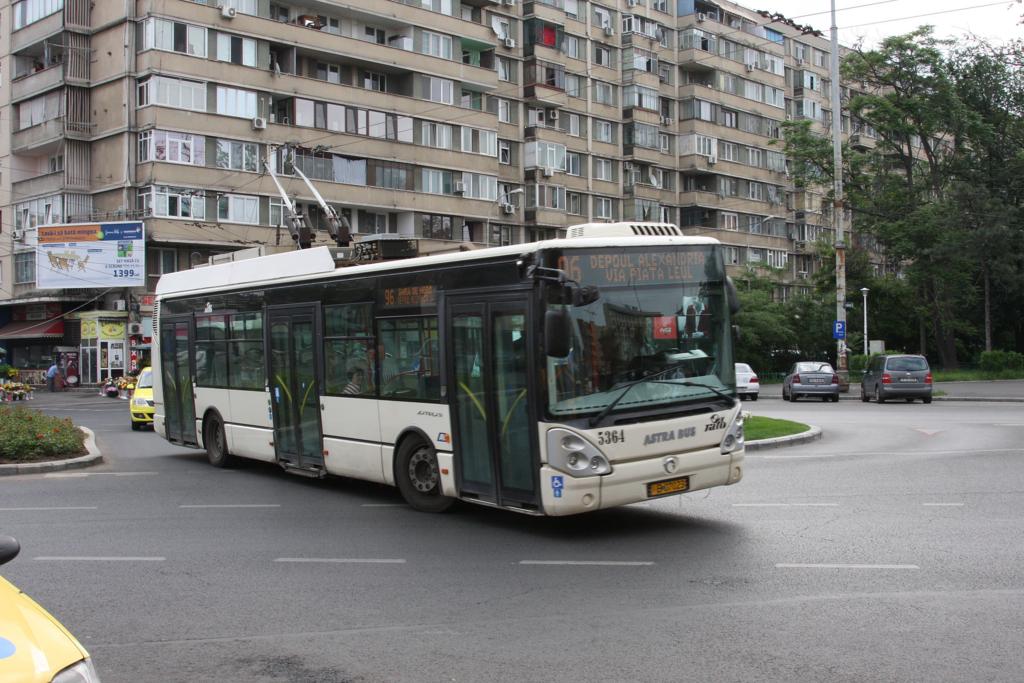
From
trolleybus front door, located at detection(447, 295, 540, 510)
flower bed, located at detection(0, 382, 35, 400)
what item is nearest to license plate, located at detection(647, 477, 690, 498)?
trolleybus front door, located at detection(447, 295, 540, 510)

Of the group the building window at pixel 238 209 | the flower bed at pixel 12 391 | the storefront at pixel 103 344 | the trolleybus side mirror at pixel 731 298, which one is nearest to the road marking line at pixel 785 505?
the trolleybus side mirror at pixel 731 298

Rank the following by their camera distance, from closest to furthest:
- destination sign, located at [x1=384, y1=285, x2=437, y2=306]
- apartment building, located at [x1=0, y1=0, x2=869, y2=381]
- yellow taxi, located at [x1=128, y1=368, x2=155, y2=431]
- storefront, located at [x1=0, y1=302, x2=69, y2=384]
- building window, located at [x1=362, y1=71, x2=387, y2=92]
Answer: destination sign, located at [x1=384, y1=285, x2=437, y2=306] → yellow taxi, located at [x1=128, y1=368, x2=155, y2=431] → apartment building, located at [x1=0, y1=0, x2=869, y2=381] → storefront, located at [x1=0, y1=302, x2=69, y2=384] → building window, located at [x1=362, y1=71, x2=387, y2=92]

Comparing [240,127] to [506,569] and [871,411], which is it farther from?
[506,569]

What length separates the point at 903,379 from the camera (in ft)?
112

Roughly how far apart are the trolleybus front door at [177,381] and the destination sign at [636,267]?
9.37 m

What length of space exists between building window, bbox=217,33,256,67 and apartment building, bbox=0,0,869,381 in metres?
0.09

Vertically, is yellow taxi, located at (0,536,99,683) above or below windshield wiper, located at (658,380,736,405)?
below

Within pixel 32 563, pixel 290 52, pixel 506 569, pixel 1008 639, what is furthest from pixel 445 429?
pixel 290 52

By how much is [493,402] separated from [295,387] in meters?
4.54

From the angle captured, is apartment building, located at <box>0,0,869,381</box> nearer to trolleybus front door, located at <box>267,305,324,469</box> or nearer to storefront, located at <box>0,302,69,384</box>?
storefront, located at <box>0,302,69,384</box>

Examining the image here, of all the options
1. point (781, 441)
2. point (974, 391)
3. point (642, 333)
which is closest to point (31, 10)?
point (974, 391)

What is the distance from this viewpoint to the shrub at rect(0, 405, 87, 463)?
16438 mm

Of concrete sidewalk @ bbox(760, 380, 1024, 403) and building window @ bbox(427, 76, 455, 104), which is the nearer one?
concrete sidewalk @ bbox(760, 380, 1024, 403)

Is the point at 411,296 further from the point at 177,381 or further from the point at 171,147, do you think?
the point at 171,147
